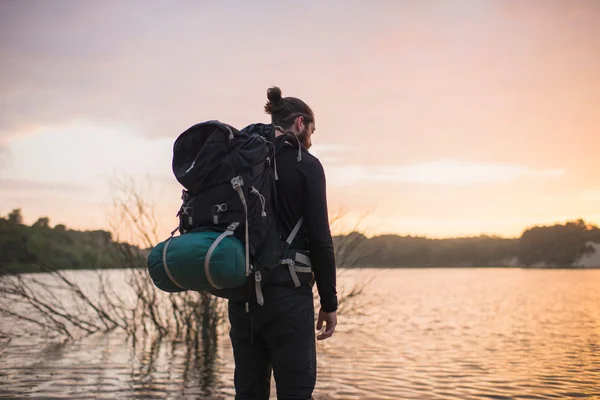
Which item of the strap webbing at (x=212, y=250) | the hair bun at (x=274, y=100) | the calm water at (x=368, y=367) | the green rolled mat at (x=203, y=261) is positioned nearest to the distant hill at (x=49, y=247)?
the calm water at (x=368, y=367)

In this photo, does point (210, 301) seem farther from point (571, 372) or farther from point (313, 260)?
point (313, 260)

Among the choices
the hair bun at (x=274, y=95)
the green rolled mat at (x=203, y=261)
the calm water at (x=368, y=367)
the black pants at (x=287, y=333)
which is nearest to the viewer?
the green rolled mat at (x=203, y=261)

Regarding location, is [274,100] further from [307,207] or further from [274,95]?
[307,207]

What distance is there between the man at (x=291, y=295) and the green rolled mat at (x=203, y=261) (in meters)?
0.23

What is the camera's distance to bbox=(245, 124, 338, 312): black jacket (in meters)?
2.86

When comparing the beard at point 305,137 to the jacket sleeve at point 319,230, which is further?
the beard at point 305,137

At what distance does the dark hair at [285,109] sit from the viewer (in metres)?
3.04

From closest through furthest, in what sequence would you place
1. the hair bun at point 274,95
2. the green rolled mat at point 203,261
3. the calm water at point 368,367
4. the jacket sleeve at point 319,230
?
the green rolled mat at point 203,261
the jacket sleeve at point 319,230
the hair bun at point 274,95
the calm water at point 368,367

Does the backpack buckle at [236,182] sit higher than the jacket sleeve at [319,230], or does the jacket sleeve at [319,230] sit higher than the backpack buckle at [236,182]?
the backpack buckle at [236,182]

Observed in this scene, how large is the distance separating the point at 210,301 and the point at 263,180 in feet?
24.8

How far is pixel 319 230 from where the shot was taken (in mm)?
2852

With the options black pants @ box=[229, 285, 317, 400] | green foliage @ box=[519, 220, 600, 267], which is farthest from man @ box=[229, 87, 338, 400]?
green foliage @ box=[519, 220, 600, 267]

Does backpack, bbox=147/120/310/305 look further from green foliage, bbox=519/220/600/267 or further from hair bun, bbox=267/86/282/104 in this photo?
green foliage, bbox=519/220/600/267

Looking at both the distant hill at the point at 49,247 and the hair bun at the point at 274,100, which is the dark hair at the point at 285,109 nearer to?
the hair bun at the point at 274,100
